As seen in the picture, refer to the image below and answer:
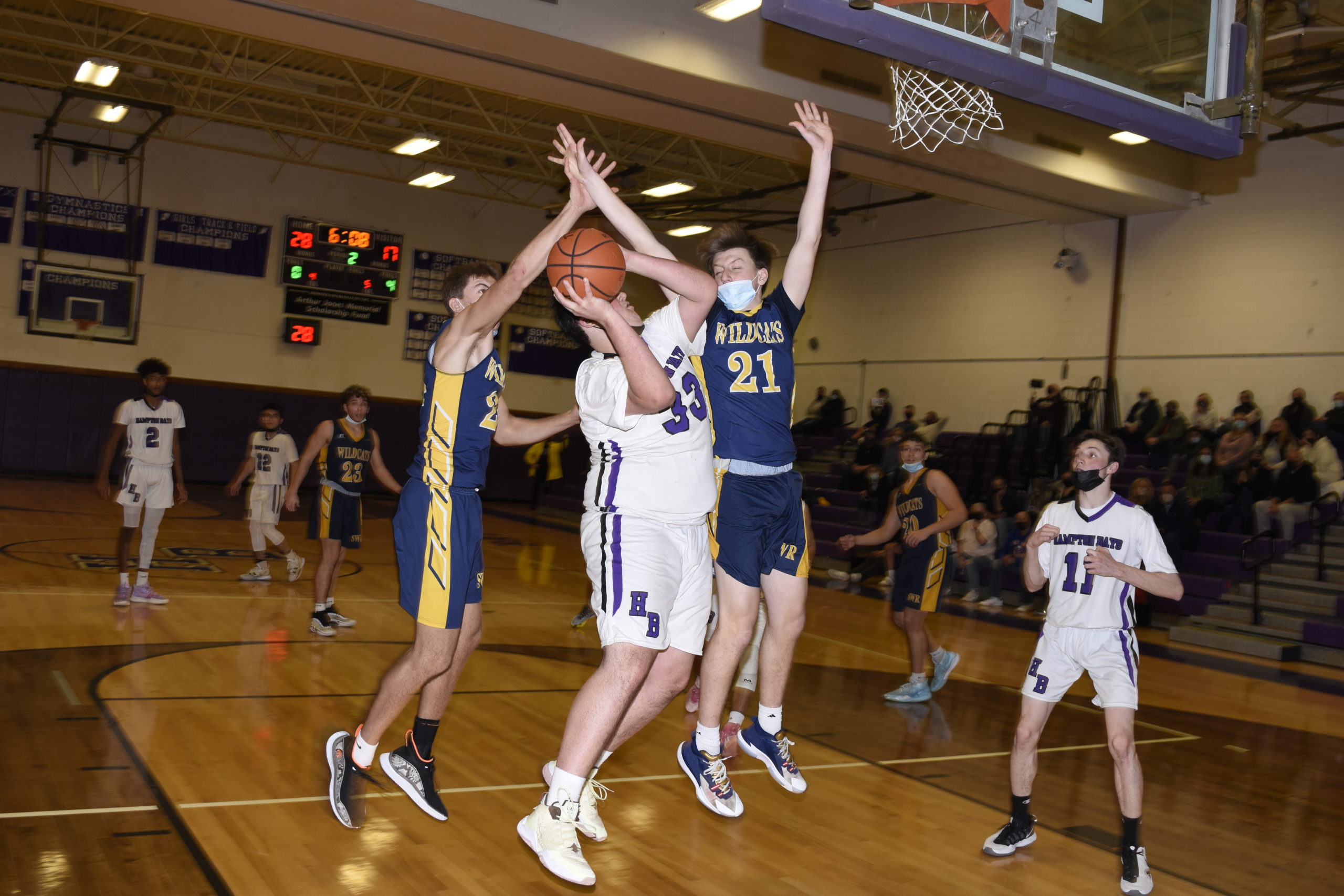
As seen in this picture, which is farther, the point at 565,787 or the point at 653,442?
the point at 653,442

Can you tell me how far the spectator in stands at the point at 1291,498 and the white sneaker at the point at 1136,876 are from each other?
34.5ft

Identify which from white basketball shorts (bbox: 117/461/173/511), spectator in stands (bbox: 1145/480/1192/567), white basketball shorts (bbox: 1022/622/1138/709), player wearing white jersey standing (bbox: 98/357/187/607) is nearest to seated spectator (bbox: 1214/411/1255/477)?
spectator in stands (bbox: 1145/480/1192/567)

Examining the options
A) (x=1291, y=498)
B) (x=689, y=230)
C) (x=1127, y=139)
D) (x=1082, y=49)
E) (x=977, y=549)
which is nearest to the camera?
(x=1082, y=49)

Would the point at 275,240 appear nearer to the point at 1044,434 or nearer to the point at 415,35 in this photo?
the point at 415,35

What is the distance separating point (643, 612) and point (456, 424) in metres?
1.11

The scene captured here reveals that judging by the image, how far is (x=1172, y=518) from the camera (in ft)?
43.2

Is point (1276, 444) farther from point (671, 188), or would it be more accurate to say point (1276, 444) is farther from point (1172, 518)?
point (671, 188)

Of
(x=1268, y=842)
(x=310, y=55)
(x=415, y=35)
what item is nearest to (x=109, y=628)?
(x=415, y=35)

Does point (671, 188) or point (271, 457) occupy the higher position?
point (671, 188)

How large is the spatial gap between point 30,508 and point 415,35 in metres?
8.85

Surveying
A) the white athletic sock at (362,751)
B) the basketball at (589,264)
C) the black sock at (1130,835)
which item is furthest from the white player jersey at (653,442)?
the black sock at (1130,835)

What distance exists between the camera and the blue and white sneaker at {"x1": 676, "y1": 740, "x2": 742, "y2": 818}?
4305mm

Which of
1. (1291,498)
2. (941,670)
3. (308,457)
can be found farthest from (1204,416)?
(308,457)

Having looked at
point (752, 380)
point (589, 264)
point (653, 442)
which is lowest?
point (653, 442)
